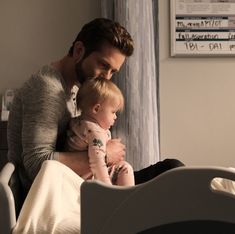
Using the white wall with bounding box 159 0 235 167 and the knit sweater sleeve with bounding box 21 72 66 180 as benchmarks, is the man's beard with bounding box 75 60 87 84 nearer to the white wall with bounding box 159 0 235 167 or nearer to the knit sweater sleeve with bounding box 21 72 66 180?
the knit sweater sleeve with bounding box 21 72 66 180

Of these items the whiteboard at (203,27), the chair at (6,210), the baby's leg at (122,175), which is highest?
the whiteboard at (203,27)

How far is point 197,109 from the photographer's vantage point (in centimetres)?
266

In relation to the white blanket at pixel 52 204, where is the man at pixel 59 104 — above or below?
above

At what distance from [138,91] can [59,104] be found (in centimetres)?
92

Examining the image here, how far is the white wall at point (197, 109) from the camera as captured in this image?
8.66ft

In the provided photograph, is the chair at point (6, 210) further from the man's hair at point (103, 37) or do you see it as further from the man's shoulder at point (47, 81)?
the man's hair at point (103, 37)

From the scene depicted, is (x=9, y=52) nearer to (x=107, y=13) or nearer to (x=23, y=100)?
(x=107, y=13)

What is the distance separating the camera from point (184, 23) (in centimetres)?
261

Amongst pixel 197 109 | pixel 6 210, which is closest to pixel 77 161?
pixel 6 210

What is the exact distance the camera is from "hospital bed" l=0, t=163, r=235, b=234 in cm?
83

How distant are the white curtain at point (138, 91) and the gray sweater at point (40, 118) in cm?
78

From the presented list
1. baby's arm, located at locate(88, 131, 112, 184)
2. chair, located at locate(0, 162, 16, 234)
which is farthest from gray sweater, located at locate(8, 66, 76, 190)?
chair, located at locate(0, 162, 16, 234)

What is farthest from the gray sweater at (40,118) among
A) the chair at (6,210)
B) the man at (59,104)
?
the chair at (6,210)

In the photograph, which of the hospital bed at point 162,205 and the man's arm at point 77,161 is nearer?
the hospital bed at point 162,205
